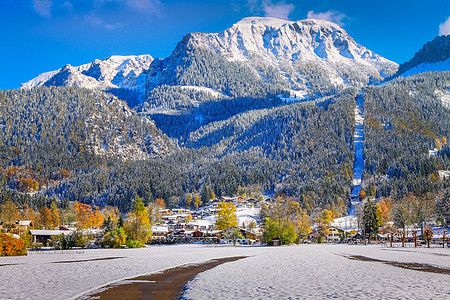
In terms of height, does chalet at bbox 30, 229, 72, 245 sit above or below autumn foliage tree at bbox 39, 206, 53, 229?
below

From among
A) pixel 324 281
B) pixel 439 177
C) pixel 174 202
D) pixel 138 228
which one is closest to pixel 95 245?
pixel 138 228

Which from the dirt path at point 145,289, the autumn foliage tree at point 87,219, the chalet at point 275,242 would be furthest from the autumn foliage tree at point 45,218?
the dirt path at point 145,289

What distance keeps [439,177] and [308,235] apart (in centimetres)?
9329

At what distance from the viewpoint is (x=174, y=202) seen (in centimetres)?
19612

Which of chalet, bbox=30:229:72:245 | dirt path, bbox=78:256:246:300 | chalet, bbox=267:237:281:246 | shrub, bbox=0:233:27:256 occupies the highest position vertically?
dirt path, bbox=78:256:246:300

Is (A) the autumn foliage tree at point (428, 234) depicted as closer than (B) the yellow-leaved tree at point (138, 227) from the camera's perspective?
Yes

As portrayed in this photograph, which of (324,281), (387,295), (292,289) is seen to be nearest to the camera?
(387,295)

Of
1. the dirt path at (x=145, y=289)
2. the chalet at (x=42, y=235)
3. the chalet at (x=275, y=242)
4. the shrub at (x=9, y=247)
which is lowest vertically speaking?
the chalet at (x=42, y=235)

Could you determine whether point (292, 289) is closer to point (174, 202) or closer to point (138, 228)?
point (138, 228)

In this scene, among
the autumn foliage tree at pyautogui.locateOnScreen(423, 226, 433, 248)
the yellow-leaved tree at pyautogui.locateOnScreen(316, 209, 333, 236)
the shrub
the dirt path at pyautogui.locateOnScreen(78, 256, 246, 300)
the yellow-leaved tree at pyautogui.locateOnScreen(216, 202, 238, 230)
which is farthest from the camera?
the yellow-leaved tree at pyautogui.locateOnScreen(316, 209, 333, 236)

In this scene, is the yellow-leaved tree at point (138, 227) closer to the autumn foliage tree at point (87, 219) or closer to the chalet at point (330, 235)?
the autumn foliage tree at point (87, 219)

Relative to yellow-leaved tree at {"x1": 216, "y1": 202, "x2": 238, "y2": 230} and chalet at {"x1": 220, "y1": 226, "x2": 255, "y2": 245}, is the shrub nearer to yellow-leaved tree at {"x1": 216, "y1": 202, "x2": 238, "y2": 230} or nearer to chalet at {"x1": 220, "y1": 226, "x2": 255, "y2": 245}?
chalet at {"x1": 220, "y1": 226, "x2": 255, "y2": 245}

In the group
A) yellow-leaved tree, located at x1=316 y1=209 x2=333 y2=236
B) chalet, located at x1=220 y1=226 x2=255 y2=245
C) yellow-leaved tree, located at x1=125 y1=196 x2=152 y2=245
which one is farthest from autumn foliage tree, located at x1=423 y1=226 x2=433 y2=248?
yellow-leaved tree, located at x1=125 y1=196 x2=152 y2=245

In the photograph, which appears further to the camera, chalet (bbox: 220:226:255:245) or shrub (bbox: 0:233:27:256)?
chalet (bbox: 220:226:255:245)
